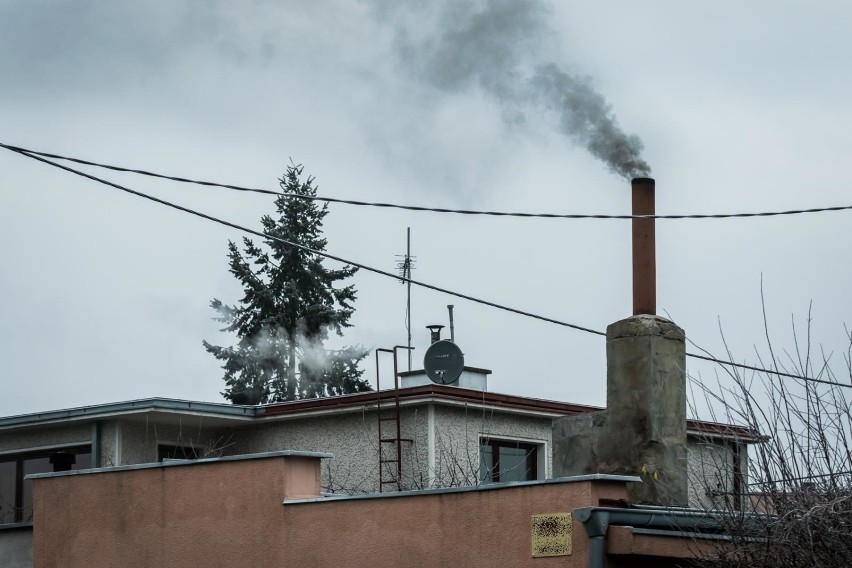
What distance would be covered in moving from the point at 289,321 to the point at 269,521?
104 ft

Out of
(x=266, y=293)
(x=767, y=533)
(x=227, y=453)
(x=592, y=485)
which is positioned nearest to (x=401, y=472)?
(x=227, y=453)

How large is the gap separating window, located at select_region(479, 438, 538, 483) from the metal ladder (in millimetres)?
1192

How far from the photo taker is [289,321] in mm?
45844

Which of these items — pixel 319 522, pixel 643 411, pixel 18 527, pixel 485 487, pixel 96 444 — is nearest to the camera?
pixel 485 487

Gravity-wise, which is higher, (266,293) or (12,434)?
(266,293)

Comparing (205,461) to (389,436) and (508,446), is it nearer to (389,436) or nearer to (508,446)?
(389,436)

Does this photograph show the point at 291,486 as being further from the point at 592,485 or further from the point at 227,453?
the point at 227,453

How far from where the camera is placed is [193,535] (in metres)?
15.0

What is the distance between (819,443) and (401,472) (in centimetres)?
973

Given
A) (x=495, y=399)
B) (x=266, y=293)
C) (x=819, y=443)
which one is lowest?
(x=819, y=443)

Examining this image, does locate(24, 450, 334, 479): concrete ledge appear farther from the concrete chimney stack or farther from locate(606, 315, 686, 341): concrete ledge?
locate(606, 315, 686, 341): concrete ledge

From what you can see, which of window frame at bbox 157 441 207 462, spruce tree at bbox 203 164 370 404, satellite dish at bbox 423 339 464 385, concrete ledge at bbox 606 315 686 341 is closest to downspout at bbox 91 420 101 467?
window frame at bbox 157 441 207 462

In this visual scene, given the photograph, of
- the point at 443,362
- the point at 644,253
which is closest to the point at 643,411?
the point at 644,253

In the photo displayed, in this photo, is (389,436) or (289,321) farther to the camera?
(289,321)
